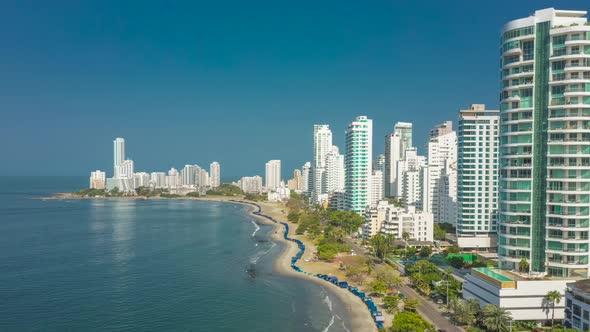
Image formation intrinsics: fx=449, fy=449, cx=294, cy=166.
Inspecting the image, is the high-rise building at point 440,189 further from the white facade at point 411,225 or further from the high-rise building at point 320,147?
the high-rise building at point 320,147

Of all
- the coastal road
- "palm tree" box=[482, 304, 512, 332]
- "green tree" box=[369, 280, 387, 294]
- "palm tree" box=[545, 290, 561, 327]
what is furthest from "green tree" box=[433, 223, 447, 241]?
"palm tree" box=[482, 304, 512, 332]

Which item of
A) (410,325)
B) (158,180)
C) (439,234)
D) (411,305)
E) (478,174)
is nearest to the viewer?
(410,325)

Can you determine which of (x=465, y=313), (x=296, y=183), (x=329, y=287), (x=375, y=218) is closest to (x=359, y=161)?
(x=375, y=218)

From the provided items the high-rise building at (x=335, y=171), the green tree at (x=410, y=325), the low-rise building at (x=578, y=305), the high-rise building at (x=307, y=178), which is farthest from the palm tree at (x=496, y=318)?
the high-rise building at (x=307, y=178)

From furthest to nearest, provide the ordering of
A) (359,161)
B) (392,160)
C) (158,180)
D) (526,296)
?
(158,180) → (392,160) → (359,161) → (526,296)

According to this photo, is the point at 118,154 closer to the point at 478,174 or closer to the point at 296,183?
the point at 296,183
